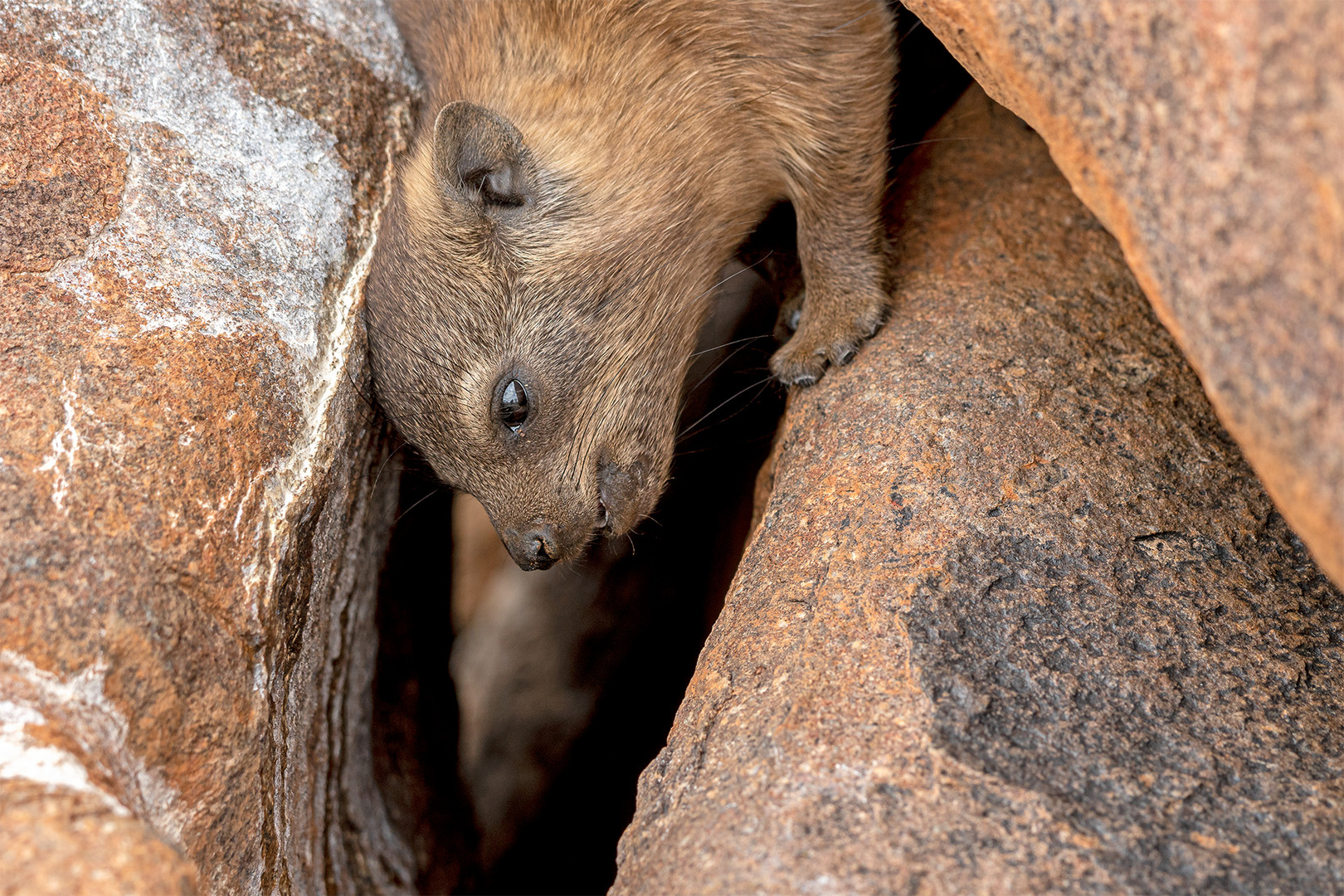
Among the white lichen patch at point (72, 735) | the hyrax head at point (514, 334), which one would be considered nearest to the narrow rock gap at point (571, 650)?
the hyrax head at point (514, 334)

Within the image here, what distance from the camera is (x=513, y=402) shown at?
327 centimetres

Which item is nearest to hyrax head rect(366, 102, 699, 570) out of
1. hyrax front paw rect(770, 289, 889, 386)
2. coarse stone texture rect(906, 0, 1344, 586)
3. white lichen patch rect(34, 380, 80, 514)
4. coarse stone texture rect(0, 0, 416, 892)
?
coarse stone texture rect(0, 0, 416, 892)

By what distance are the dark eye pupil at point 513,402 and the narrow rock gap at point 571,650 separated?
70 centimetres

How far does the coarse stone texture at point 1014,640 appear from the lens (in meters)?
2.06

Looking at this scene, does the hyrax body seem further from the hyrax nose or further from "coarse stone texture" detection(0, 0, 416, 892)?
"coarse stone texture" detection(0, 0, 416, 892)

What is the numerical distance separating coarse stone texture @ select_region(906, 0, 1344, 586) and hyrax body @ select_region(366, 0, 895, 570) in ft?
4.65

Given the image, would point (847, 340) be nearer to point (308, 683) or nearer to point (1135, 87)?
point (1135, 87)

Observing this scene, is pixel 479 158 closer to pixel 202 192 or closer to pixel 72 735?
pixel 202 192

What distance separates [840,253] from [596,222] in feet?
2.84

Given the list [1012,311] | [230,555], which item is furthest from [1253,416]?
[230,555]

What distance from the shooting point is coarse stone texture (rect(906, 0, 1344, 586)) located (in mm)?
1689

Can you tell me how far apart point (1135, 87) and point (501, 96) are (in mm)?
2157

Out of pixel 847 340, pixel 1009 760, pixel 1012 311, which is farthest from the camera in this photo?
pixel 847 340

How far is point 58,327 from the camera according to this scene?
2.67 m
